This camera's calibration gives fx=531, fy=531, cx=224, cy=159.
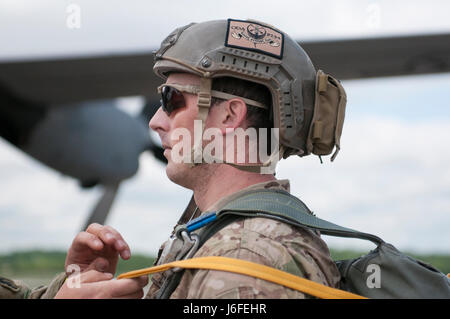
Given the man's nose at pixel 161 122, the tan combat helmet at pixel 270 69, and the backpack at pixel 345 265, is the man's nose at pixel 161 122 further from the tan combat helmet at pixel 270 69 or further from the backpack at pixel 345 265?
the backpack at pixel 345 265

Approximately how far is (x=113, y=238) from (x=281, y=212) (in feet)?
3.22

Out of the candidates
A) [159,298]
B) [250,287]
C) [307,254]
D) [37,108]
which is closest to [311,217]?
[307,254]

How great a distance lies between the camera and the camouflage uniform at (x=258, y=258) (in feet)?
7.53

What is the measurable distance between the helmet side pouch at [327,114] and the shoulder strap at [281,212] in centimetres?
63

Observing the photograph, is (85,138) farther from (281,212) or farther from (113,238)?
(281,212)

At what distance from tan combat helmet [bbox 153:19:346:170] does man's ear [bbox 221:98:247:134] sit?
13cm

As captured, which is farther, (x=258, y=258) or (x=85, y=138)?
(x=85, y=138)

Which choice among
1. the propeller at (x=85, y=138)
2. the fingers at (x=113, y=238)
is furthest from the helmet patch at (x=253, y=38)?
the propeller at (x=85, y=138)

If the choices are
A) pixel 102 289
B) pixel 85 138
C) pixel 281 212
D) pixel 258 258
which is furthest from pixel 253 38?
pixel 85 138

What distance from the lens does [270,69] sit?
309 centimetres

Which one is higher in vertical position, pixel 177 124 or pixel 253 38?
pixel 253 38

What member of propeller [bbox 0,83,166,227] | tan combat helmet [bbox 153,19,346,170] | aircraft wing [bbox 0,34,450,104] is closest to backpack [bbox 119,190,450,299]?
tan combat helmet [bbox 153,19,346,170]
